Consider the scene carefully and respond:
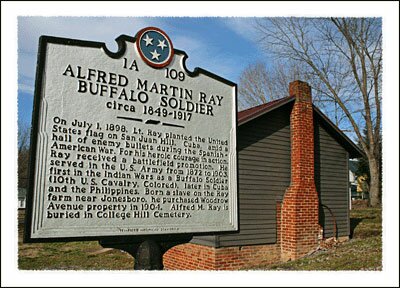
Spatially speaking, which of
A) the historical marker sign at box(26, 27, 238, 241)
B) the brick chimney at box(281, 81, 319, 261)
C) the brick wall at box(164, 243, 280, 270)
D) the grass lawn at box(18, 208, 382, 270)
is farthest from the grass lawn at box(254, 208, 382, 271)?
the historical marker sign at box(26, 27, 238, 241)

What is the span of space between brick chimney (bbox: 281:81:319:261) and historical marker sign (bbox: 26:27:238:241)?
6371 mm

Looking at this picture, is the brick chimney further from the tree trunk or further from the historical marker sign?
the tree trunk

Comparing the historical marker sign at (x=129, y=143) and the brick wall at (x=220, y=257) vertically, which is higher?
the historical marker sign at (x=129, y=143)

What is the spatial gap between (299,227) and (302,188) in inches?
42.4

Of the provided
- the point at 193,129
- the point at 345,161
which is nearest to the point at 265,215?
the point at 345,161

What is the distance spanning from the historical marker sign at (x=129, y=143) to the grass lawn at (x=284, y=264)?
589cm

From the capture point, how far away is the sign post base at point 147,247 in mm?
4793

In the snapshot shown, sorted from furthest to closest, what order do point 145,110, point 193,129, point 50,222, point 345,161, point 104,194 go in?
point 345,161 → point 193,129 → point 145,110 → point 104,194 → point 50,222

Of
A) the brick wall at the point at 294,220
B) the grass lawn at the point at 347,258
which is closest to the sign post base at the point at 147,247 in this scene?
the brick wall at the point at 294,220

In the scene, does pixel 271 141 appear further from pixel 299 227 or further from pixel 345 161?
pixel 345 161

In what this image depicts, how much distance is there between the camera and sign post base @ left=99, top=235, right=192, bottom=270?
4.79 m

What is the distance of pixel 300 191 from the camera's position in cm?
1179

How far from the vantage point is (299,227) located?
11.6m

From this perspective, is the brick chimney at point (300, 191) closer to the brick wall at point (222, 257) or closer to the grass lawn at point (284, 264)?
the brick wall at point (222, 257)
